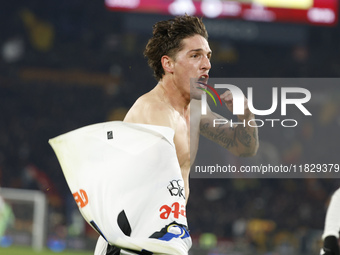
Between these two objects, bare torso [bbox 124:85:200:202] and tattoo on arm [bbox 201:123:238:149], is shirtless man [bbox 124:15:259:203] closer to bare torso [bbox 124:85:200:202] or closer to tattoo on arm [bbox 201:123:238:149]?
bare torso [bbox 124:85:200:202]

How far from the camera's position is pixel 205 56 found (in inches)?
157

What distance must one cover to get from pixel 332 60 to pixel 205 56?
1869cm

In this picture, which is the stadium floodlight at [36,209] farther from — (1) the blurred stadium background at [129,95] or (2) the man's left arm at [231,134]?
(2) the man's left arm at [231,134]

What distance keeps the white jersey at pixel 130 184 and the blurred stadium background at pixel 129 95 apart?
9844mm

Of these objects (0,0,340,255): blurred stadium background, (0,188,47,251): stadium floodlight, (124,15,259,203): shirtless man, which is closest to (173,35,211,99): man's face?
(124,15,259,203): shirtless man

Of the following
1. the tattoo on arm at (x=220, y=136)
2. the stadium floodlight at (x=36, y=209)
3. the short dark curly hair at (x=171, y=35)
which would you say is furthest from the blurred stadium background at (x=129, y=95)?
the short dark curly hair at (x=171, y=35)

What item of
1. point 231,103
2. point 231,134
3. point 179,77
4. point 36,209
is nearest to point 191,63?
point 179,77

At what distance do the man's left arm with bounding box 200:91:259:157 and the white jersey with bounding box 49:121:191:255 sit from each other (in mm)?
809

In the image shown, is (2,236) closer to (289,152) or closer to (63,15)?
(289,152)

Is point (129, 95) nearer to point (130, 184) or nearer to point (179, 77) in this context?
point (179, 77)

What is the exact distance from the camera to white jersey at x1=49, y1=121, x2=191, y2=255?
3447 mm

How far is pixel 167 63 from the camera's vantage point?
159 inches

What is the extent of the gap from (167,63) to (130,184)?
34.7 inches

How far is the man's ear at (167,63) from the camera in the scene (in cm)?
403
